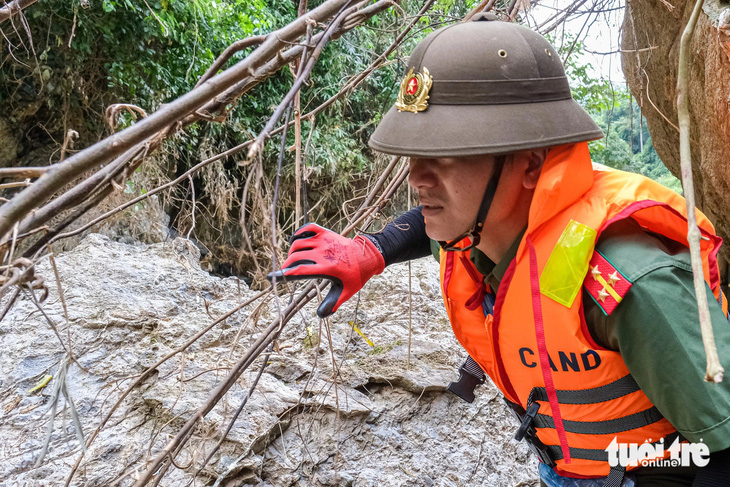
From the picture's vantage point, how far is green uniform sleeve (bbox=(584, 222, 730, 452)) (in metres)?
0.90

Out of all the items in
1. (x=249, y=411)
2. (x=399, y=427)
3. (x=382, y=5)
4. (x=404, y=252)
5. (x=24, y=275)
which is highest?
(x=382, y=5)

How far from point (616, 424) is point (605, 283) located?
1.19 ft

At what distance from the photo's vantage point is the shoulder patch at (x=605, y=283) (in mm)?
946

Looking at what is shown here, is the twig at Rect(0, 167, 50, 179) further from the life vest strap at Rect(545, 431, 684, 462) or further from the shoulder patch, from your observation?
the life vest strap at Rect(545, 431, 684, 462)

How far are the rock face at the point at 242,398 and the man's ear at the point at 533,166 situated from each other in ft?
2.23

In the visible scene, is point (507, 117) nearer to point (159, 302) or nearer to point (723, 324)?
point (723, 324)

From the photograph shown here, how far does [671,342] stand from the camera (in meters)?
0.90

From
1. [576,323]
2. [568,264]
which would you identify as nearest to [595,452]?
[576,323]

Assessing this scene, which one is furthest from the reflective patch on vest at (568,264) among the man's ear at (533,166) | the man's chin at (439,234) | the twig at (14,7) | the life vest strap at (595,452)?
the twig at (14,7)

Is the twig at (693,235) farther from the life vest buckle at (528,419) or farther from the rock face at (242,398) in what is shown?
the rock face at (242,398)

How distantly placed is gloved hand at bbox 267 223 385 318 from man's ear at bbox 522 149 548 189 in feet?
1.76

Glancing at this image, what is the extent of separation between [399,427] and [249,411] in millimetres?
579

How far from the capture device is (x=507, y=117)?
1052 mm

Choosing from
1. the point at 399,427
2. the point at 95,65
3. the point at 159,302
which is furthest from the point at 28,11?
the point at 399,427
